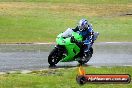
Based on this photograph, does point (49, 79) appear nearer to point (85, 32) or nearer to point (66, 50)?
point (66, 50)

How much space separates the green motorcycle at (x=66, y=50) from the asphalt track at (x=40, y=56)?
0.29 metres

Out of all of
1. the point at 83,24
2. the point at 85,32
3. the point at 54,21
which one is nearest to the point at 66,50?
the point at 85,32

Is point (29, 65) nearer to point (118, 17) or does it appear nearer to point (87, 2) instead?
point (118, 17)

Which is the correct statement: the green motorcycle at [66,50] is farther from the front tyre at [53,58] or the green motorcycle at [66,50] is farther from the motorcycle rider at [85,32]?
the motorcycle rider at [85,32]

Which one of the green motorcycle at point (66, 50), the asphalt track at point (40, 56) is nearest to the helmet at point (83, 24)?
the green motorcycle at point (66, 50)

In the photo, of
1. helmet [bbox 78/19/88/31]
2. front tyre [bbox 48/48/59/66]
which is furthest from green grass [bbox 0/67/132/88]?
helmet [bbox 78/19/88/31]

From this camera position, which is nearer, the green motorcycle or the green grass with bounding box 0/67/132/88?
the green grass with bounding box 0/67/132/88

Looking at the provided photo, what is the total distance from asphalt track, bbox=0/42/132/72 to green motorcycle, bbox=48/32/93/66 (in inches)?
11.4

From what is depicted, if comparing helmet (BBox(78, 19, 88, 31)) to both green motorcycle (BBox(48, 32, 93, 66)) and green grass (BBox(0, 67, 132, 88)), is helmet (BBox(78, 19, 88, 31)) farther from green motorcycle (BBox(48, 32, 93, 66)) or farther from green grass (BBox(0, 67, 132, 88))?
green grass (BBox(0, 67, 132, 88))

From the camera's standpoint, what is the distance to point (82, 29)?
18453 mm

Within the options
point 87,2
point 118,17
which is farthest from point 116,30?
point 87,2

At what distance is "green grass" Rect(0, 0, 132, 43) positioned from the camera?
30.1m

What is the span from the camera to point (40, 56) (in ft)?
67.3

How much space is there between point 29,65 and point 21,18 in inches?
789
